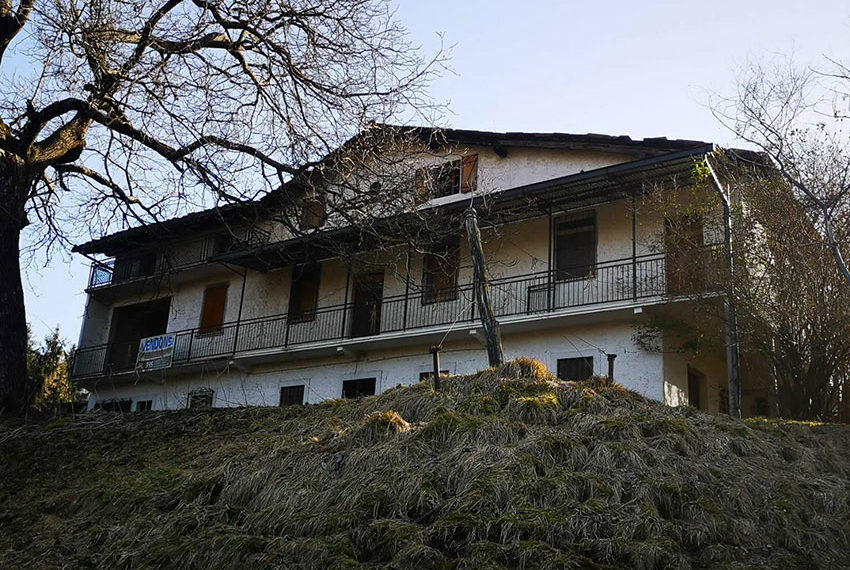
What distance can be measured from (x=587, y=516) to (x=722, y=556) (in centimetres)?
90

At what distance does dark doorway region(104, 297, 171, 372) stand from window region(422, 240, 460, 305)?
1049cm

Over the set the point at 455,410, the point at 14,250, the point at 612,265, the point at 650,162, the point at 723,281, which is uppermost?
the point at 650,162

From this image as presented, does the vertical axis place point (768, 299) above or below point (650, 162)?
below

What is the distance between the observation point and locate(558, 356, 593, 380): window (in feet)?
51.3

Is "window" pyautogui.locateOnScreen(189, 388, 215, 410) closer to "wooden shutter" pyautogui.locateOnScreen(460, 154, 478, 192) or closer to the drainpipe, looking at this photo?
"wooden shutter" pyautogui.locateOnScreen(460, 154, 478, 192)

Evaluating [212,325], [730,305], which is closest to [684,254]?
[730,305]

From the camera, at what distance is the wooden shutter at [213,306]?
930 inches

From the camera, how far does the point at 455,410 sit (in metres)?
7.95

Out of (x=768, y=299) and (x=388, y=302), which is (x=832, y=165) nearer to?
(x=768, y=299)

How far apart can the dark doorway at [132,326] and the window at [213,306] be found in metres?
2.21

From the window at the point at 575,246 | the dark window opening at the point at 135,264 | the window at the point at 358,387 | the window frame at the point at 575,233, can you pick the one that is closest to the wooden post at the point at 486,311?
the window frame at the point at 575,233

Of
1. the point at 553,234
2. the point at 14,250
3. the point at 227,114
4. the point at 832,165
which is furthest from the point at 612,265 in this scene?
the point at 14,250

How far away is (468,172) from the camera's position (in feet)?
63.3

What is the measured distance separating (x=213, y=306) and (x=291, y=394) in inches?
201
